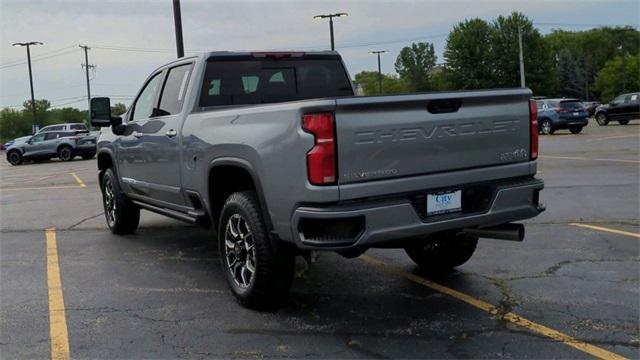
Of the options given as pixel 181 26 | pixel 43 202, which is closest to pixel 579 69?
pixel 181 26

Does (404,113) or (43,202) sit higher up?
(404,113)

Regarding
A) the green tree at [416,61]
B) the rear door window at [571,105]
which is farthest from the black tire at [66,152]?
the green tree at [416,61]

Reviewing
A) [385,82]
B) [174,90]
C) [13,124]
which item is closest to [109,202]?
[174,90]

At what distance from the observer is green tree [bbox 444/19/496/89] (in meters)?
85.7

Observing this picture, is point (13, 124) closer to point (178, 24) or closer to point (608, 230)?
point (178, 24)

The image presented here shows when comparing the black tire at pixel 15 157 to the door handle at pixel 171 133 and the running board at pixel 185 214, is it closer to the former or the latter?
the running board at pixel 185 214

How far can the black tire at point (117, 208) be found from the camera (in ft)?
25.1

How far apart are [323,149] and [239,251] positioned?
1344 mm

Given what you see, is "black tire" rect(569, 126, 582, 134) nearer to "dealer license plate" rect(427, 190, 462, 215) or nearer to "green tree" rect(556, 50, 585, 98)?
"dealer license plate" rect(427, 190, 462, 215)

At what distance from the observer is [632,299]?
4.80 meters

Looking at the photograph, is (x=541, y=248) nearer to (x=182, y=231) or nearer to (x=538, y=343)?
(x=538, y=343)

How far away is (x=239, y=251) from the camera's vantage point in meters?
4.87

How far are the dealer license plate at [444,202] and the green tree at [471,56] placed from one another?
83.1 m

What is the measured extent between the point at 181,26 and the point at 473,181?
18281mm
